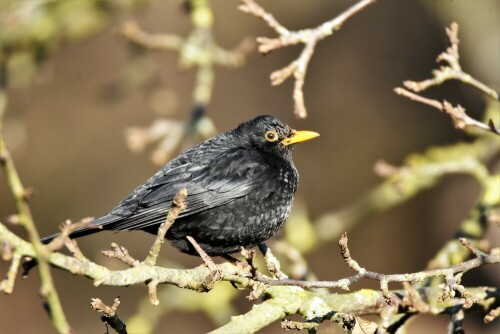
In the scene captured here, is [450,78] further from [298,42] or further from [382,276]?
[382,276]

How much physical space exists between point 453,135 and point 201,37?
4615 millimetres

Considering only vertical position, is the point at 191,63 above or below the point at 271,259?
above

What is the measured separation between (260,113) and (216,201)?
4.87 meters

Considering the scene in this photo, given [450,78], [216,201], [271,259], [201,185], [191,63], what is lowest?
[271,259]

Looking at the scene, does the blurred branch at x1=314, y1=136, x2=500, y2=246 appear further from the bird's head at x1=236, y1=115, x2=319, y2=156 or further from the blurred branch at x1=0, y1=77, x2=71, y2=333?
the blurred branch at x1=0, y1=77, x2=71, y2=333

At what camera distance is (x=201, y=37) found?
5227 mm

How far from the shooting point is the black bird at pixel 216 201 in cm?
450

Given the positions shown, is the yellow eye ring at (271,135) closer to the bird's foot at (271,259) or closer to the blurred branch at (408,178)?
the blurred branch at (408,178)

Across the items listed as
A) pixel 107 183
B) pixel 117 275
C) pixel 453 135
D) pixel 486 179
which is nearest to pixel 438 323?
pixel 453 135

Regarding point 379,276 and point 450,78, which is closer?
point 379,276

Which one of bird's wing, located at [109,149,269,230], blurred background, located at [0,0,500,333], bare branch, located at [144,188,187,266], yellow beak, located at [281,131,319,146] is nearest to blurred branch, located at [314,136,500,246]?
yellow beak, located at [281,131,319,146]

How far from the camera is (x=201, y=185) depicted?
466 cm

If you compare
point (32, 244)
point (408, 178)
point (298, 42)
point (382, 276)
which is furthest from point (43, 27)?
point (382, 276)

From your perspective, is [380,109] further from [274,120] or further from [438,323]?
[274,120]
